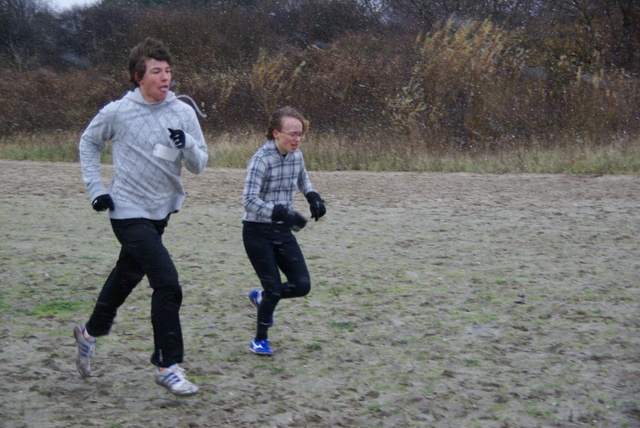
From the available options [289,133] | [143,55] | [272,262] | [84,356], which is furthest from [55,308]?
[143,55]

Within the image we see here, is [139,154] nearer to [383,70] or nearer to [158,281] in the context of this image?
[158,281]

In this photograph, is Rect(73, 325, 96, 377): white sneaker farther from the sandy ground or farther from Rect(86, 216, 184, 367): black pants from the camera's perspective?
Rect(86, 216, 184, 367): black pants

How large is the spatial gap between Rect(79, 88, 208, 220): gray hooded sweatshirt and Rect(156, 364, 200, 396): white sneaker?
0.77 metres

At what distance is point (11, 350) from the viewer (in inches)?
183

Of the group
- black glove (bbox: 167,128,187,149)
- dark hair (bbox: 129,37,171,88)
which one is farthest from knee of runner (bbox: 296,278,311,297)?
dark hair (bbox: 129,37,171,88)

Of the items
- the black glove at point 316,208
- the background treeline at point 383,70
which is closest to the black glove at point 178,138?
the black glove at point 316,208

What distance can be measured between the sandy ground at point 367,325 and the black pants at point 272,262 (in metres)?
0.34

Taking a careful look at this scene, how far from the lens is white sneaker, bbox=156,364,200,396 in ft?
12.7

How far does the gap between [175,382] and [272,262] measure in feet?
3.17

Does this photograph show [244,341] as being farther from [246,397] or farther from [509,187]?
[509,187]

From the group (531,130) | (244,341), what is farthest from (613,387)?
(531,130)

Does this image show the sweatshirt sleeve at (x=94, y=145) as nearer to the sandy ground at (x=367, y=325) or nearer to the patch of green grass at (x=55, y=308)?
the sandy ground at (x=367, y=325)

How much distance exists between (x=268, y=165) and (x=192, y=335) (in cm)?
130

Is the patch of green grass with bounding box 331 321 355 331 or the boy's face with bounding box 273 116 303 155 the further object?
the patch of green grass with bounding box 331 321 355 331
